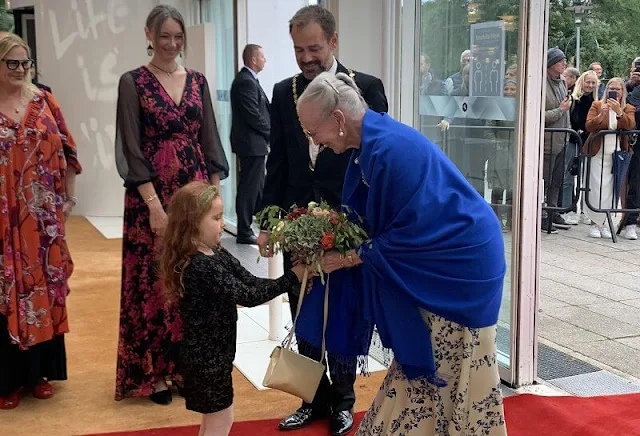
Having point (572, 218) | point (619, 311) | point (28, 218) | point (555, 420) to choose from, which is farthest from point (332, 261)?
point (572, 218)

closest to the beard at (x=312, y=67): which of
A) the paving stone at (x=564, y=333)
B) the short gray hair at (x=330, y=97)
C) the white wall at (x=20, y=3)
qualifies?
the short gray hair at (x=330, y=97)

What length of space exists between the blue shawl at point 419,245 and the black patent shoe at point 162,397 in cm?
191

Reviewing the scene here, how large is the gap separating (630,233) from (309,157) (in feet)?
21.0

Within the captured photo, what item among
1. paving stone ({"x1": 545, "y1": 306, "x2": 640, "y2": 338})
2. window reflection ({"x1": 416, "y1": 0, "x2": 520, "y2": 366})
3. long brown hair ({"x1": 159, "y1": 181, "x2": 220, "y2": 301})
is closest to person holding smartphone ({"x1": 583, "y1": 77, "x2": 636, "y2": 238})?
paving stone ({"x1": 545, "y1": 306, "x2": 640, "y2": 338})

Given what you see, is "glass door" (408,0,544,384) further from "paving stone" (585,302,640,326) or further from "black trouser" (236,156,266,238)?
"black trouser" (236,156,266,238)

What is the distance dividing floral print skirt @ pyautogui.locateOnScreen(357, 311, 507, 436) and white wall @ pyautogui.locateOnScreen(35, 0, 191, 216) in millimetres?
8546

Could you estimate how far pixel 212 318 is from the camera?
2951 millimetres

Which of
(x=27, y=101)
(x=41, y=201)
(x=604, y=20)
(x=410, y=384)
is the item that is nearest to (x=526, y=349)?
(x=410, y=384)

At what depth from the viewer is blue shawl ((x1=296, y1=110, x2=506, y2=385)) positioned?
2336 millimetres

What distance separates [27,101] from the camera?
400 cm

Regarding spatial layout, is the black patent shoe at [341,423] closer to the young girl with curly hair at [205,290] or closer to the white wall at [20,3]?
the young girl with curly hair at [205,290]

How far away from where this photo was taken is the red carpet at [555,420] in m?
3.61

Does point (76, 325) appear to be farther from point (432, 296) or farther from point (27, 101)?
point (432, 296)

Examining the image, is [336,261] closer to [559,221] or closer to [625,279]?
[625,279]
